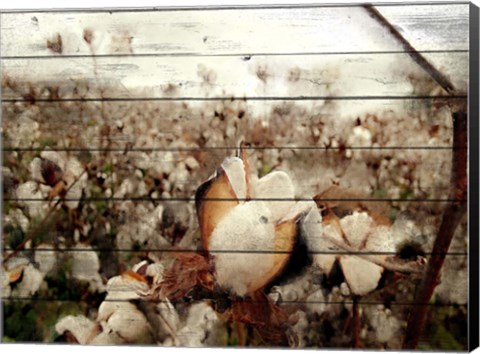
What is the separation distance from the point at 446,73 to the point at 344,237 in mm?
634

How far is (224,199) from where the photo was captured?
3473mm

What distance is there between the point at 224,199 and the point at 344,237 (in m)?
0.42

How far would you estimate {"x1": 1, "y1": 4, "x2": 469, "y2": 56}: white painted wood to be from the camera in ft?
11.1

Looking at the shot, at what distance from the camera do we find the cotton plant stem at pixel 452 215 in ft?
11.1

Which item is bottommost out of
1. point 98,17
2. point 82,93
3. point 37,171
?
point 37,171

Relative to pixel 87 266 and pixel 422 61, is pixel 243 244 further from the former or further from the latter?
pixel 422 61

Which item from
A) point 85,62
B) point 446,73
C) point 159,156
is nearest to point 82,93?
point 85,62

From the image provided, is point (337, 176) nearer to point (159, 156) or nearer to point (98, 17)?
point (159, 156)

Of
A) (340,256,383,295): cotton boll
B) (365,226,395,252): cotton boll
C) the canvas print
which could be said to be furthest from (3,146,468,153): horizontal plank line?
(340,256,383,295): cotton boll

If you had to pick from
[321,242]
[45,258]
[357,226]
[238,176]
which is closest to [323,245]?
[321,242]

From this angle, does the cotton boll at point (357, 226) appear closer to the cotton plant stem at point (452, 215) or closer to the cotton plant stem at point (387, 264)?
the cotton plant stem at point (387, 264)

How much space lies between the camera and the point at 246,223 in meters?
3.47

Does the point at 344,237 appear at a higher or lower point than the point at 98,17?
lower

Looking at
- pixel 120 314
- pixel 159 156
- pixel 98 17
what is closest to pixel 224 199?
pixel 159 156
